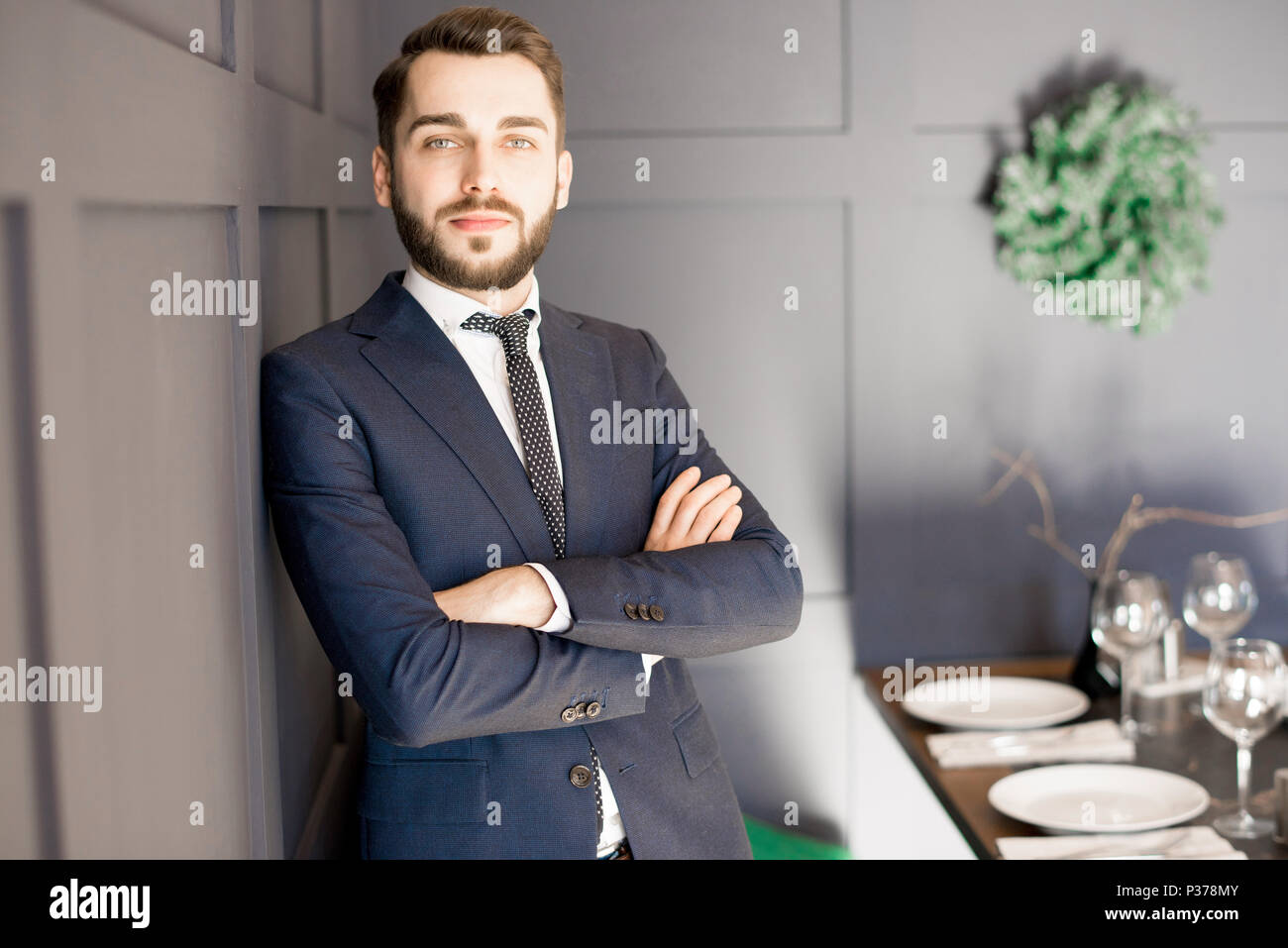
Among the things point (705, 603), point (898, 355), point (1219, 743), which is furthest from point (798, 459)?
point (705, 603)

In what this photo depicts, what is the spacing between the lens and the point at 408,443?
1.00 metres

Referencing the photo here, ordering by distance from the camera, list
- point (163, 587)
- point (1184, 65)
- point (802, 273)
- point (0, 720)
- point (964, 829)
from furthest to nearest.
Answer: point (802, 273) → point (1184, 65) → point (964, 829) → point (163, 587) → point (0, 720)

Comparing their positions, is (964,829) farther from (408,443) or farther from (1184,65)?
(1184,65)

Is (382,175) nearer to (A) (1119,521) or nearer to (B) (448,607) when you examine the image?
(B) (448,607)

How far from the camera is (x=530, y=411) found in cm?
108

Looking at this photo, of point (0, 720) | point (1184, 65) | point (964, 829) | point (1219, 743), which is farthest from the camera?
point (1184, 65)

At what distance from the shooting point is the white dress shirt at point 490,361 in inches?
41.9

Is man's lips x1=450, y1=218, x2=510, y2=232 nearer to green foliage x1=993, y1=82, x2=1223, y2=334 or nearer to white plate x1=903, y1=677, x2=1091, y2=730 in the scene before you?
white plate x1=903, y1=677, x2=1091, y2=730

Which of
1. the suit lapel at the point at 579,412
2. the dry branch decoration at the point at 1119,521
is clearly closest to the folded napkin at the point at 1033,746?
the dry branch decoration at the point at 1119,521

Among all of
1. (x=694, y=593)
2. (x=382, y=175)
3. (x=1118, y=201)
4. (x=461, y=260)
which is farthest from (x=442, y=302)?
(x=1118, y=201)

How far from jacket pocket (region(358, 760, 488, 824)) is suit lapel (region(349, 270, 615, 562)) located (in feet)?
0.68

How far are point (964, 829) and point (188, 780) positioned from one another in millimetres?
Answer: 780

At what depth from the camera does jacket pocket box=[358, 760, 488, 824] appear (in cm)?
102

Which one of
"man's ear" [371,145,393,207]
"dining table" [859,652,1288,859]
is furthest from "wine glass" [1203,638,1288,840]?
"man's ear" [371,145,393,207]
